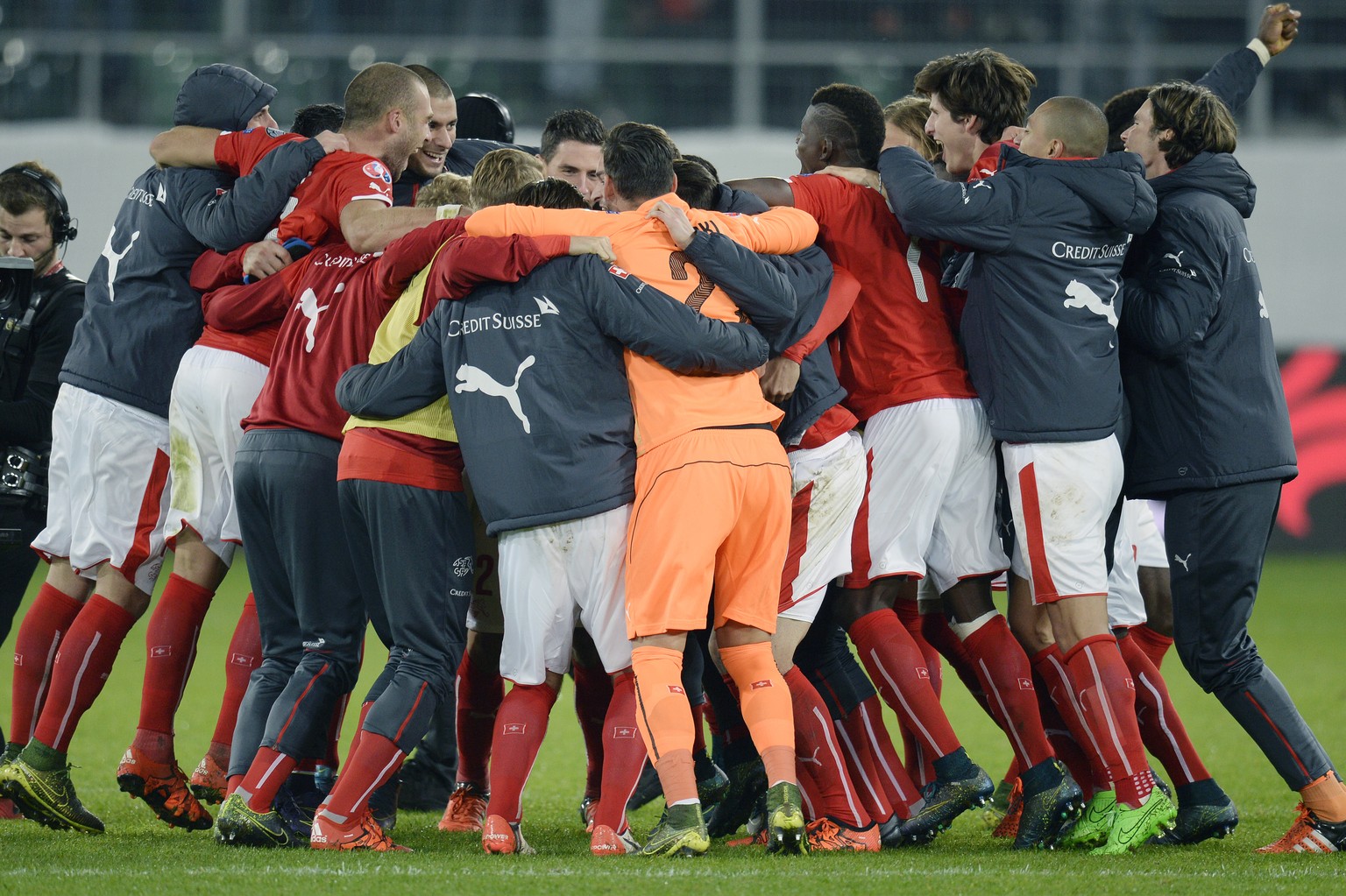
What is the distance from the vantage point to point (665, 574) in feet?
15.4

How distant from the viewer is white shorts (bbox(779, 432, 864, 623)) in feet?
16.8

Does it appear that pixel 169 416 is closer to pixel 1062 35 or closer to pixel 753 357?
pixel 753 357

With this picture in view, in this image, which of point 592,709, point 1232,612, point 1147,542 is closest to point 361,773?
point 592,709

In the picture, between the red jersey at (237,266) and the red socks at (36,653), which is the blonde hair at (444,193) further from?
the red socks at (36,653)

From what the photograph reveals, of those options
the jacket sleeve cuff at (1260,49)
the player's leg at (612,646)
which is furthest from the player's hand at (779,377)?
the jacket sleeve cuff at (1260,49)

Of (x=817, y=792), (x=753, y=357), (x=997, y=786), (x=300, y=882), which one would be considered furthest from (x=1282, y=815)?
(x=300, y=882)

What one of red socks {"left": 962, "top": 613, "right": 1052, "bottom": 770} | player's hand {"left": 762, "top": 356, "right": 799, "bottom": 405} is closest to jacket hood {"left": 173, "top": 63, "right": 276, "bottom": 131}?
player's hand {"left": 762, "top": 356, "right": 799, "bottom": 405}

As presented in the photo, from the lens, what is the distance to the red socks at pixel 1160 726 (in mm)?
5609

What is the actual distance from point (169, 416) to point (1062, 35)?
13.2 meters

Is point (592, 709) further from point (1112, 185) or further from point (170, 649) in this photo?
point (1112, 185)

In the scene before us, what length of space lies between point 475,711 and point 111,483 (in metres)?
1.74

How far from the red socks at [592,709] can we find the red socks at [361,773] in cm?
114

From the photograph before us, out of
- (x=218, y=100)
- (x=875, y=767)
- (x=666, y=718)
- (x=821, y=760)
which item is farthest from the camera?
(x=218, y=100)

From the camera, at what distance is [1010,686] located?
5.32 meters
